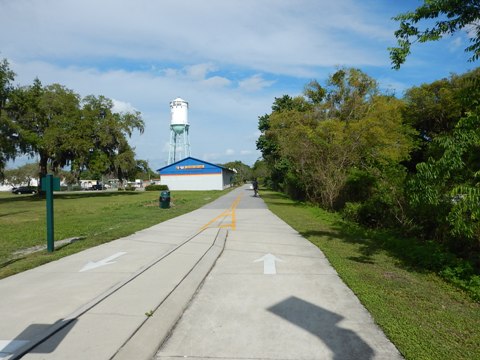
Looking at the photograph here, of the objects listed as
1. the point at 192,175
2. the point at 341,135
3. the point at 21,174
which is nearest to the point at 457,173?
the point at 341,135

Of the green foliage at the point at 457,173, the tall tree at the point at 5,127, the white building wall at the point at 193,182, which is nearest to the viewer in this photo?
the green foliage at the point at 457,173

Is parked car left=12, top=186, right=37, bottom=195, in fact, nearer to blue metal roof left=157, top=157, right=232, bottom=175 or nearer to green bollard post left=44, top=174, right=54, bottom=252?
blue metal roof left=157, top=157, right=232, bottom=175

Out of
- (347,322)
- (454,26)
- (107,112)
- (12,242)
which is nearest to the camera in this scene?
(347,322)

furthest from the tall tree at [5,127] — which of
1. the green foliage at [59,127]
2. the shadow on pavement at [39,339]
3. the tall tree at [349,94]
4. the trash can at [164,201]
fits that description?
Result: the shadow on pavement at [39,339]

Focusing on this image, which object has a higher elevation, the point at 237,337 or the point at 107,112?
the point at 107,112

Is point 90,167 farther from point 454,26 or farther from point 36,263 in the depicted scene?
point 454,26

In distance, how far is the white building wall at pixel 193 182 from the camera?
205ft

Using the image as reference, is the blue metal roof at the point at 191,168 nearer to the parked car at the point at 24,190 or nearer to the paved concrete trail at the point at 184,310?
the parked car at the point at 24,190

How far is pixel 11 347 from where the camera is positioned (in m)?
3.79

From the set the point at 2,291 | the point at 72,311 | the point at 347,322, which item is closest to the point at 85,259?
the point at 2,291

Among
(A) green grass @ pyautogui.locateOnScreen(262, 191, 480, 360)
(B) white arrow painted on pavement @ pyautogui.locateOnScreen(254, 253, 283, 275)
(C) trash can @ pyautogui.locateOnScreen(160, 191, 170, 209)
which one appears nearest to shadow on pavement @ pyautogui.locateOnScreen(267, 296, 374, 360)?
(A) green grass @ pyautogui.locateOnScreen(262, 191, 480, 360)

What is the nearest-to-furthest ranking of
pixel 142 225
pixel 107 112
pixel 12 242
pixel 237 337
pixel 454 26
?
pixel 237 337 → pixel 454 26 → pixel 12 242 → pixel 142 225 → pixel 107 112

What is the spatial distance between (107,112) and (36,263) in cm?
4295

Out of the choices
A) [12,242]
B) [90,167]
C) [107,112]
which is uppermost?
[107,112]
